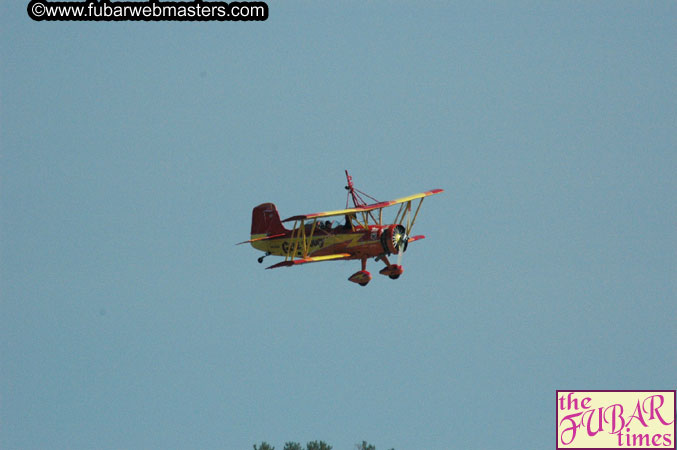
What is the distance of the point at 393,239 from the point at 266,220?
403 inches

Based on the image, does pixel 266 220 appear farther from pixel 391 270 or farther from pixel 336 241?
pixel 391 270

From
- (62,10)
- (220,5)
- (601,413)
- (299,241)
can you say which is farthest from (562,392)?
(62,10)

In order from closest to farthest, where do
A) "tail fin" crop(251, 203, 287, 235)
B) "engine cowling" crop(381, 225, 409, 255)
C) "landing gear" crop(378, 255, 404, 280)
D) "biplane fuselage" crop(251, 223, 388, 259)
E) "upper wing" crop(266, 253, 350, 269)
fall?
"upper wing" crop(266, 253, 350, 269) → "engine cowling" crop(381, 225, 409, 255) → "biplane fuselage" crop(251, 223, 388, 259) → "landing gear" crop(378, 255, 404, 280) → "tail fin" crop(251, 203, 287, 235)

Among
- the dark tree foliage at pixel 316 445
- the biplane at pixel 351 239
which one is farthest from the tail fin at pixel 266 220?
the dark tree foliage at pixel 316 445

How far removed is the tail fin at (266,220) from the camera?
85.9 m

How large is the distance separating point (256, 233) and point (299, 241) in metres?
4.93

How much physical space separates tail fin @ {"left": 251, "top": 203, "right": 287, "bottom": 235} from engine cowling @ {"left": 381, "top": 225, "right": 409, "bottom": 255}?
8.24 meters

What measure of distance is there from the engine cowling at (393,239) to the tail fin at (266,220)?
27.0 feet

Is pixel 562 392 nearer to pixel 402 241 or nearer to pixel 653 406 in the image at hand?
pixel 653 406

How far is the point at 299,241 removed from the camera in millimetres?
82750

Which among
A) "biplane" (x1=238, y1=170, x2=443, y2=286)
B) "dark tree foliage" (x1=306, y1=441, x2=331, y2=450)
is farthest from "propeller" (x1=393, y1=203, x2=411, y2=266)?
"dark tree foliage" (x1=306, y1=441, x2=331, y2=450)

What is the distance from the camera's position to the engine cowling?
80062mm

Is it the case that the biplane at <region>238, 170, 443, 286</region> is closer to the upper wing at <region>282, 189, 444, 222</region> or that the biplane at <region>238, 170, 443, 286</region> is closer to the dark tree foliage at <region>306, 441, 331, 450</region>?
the upper wing at <region>282, 189, 444, 222</region>

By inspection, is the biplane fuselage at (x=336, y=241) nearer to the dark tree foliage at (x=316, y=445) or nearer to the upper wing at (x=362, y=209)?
the upper wing at (x=362, y=209)
